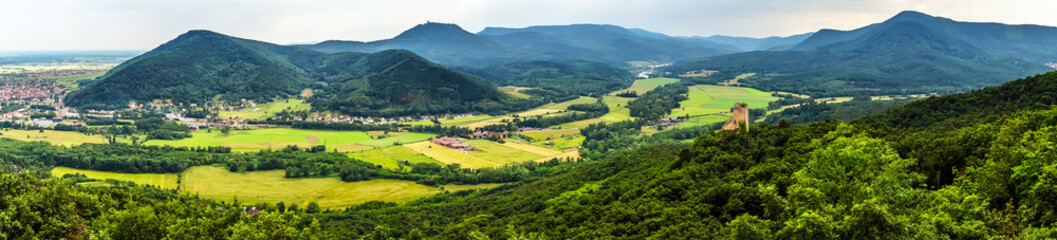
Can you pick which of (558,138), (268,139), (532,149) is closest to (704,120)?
(558,138)

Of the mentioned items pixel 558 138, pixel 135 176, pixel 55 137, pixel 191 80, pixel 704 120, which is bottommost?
pixel 135 176

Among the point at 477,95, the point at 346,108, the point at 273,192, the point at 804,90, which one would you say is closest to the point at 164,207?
the point at 273,192

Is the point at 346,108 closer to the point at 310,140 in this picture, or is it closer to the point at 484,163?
the point at 310,140

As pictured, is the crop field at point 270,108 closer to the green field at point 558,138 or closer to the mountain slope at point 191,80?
the mountain slope at point 191,80

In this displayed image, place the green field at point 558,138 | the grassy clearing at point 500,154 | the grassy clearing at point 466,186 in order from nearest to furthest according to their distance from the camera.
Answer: the grassy clearing at point 466,186 < the grassy clearing at point 500,154 < the green field at point 558,138

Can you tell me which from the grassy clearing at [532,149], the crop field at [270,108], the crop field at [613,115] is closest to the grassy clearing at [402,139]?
the grassy clearing at [532,149]

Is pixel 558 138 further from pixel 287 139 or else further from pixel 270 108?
pixel 270 108
